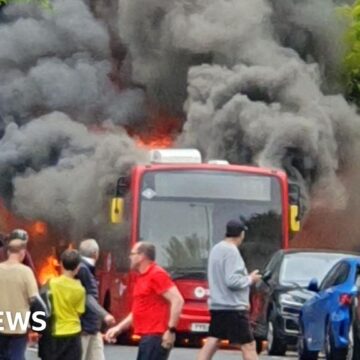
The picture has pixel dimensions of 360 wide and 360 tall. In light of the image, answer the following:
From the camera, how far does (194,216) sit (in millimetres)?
24688

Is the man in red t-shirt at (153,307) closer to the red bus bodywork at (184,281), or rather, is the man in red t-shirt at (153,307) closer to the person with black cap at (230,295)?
the person with black cap at (230,295)

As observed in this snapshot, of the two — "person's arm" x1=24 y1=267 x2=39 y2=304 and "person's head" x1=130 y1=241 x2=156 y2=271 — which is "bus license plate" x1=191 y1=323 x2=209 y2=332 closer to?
"person's arm" x1=24 y1=267 x2=39 y2=304

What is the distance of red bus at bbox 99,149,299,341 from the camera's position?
24.4 metres

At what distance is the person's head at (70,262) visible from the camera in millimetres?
14023

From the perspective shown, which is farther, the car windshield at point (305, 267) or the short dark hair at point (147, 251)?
the car windshield at point (305, 267)

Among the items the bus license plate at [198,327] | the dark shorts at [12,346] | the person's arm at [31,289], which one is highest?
the person's arm at [31,289]

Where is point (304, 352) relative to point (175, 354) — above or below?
above

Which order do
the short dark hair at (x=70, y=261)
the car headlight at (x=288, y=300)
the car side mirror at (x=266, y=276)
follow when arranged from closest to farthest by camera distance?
the short dark hair at (x=70, y=261) < the car headlight at (x=288, y=300) < the car side mirror at (x=266, y=276)

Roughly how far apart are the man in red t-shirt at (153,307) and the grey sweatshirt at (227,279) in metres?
2.51

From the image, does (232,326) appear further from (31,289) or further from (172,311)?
(172,311)

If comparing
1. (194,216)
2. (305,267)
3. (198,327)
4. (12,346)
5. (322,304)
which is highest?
(194,216)

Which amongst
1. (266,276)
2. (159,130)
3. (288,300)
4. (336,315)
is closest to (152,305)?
(336,315)

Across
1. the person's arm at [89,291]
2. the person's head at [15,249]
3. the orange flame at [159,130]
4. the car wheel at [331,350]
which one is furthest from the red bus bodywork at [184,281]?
the orange flame at [159,130]

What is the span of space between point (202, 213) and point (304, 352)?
447cm
